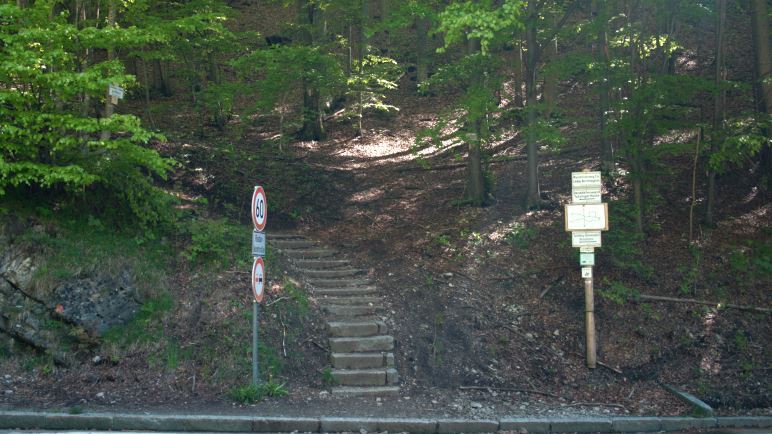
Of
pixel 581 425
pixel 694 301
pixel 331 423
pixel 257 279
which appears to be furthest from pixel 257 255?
pixel 694 301

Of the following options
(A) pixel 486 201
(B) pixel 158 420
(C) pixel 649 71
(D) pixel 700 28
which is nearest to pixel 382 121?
(A) pixel 486 201

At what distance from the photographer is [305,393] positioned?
931 cm

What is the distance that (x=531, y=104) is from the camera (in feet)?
44.1

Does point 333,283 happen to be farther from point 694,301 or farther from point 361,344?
point 694,301

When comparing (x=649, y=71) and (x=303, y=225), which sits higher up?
(x=649, y=71)

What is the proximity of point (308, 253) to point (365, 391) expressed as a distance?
4041mm

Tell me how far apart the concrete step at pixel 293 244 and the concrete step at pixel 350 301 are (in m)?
1.98

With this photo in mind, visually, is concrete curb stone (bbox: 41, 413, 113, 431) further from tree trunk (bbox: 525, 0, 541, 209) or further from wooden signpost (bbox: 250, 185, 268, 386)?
tree trunk (bbox: 525, 0, 541, 209)

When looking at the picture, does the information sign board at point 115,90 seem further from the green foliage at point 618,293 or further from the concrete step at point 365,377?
the green foliage at point 618,293

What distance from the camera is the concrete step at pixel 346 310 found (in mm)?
10953

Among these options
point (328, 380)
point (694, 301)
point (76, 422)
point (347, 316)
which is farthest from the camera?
point (694, 301)

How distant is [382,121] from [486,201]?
8.15 m

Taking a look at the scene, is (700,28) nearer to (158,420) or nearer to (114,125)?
(114,125)

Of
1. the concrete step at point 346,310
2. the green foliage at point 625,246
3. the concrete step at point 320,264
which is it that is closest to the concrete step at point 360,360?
the concrete step at point 346,310
